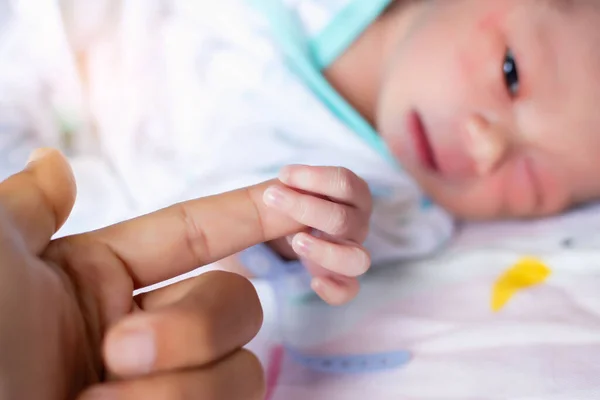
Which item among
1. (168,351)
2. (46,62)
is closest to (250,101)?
(46,62)

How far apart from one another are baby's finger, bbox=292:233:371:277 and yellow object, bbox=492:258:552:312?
24 centimetres

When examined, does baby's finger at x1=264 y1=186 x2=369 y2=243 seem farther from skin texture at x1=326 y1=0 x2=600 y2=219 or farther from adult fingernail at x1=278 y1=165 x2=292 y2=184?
skin texture at x1=326 y1=0 x2=600 y2=219

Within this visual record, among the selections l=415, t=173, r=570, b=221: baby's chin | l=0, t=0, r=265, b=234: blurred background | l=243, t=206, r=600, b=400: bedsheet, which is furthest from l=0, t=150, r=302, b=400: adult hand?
l=415, t=173, r=570, b=221: baby's chin

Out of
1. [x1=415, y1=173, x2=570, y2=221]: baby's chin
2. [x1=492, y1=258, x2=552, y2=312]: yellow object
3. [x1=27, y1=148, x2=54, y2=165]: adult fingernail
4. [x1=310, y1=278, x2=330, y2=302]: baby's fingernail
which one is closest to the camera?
[x1=27, y1=148, x2=54, y2=165]: adult fingernail

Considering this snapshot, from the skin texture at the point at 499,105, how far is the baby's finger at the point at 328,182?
27cm

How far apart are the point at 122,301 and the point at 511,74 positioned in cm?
57

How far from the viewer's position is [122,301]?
0.42 meters

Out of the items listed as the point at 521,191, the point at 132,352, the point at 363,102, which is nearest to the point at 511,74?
the point at 521,191

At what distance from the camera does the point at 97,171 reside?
802mm

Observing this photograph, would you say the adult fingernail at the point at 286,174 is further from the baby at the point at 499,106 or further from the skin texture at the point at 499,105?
the skin texture at the point at 499,105

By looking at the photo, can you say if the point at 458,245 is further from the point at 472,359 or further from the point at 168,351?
the point at 168,351

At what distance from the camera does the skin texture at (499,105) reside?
767 mm

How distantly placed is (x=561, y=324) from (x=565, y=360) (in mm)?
58

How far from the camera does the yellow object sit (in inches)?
28.0
